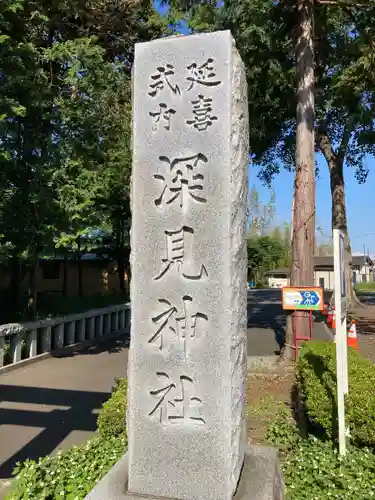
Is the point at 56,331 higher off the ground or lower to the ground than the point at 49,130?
lower

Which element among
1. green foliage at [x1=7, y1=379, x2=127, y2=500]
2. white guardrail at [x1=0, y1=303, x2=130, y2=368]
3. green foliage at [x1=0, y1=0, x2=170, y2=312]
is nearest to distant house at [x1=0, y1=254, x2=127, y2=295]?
white guardrail at [x1=0, y1=303, x2=130, y2=368]

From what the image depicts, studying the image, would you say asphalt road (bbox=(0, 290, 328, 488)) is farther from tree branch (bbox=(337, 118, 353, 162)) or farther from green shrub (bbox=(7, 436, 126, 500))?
tree branch (bbox=(337, 118, 353, 162))

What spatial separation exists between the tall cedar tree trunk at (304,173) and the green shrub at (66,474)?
5525 mm

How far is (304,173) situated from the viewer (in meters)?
8.31

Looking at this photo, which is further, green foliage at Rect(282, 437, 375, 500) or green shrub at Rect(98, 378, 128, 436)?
green shrub at Rect(98, 378, 128, 436)

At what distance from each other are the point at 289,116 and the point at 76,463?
1506cm

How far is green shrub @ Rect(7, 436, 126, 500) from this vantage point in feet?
9.66

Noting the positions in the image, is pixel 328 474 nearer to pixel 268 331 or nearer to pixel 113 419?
pixel 113 419

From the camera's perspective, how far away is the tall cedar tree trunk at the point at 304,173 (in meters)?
8.30

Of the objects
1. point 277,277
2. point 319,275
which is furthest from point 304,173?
point 277,277

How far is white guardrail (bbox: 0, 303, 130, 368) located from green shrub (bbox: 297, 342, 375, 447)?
5545 mm

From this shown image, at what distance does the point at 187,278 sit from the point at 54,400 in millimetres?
4761

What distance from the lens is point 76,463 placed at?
340 cm

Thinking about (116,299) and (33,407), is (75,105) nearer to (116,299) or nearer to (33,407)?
(33,407)
